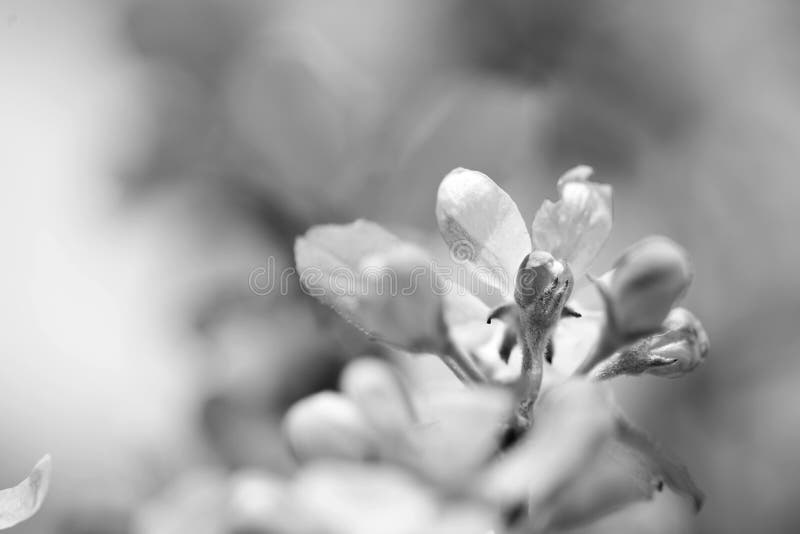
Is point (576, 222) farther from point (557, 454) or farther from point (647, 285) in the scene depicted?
point (557, 454)

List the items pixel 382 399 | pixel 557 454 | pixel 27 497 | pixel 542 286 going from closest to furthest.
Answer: pixel 557 454 → pixel 382 399 → pixel 27 497 → pixel 542 286

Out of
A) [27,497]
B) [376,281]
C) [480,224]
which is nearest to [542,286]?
[480,224]

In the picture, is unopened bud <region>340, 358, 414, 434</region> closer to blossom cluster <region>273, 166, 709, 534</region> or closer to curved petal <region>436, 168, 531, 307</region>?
blossom cluster <region>273, 166, 709, 534</region>

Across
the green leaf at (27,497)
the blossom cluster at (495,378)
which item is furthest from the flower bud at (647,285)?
the green leaf at (27,497)

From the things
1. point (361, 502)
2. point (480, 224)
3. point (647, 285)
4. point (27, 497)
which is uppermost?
point (480, 224)

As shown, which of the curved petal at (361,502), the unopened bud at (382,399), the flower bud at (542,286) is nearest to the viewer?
the curved petal at (361,502)

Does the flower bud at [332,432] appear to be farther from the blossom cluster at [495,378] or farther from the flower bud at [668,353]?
the flower bud at [668,353]

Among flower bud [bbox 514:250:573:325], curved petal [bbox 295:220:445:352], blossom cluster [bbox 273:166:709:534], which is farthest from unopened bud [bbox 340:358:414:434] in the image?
flower bud [bbox 514:250:573:325]

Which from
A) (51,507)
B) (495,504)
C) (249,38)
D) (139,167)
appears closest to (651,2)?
(249,38)
